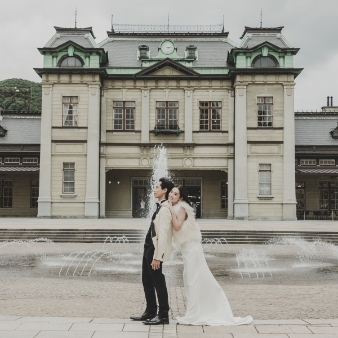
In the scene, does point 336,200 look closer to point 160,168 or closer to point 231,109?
point 231,109

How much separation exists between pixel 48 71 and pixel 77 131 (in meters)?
4.28

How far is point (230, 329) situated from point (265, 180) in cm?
2783

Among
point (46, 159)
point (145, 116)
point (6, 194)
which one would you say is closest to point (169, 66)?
point (145, 116)

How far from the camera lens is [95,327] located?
6.59 m

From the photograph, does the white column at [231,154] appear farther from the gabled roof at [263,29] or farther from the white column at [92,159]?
the white column at [92,159]

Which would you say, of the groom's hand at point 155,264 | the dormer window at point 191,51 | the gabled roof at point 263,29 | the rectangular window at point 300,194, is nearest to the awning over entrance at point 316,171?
the rectangular window at point 300,194

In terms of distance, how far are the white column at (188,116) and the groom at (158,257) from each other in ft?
89.4

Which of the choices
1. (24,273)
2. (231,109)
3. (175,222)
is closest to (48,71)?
(231,109)

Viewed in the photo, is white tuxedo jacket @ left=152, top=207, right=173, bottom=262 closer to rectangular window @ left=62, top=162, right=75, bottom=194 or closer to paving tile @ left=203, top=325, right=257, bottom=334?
paving tile @ left=203, top=325, right=257, bottom=334

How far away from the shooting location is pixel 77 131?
3403 cm

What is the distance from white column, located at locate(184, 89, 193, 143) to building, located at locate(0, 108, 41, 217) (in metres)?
10.3

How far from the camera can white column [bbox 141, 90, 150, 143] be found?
34531 millimetres

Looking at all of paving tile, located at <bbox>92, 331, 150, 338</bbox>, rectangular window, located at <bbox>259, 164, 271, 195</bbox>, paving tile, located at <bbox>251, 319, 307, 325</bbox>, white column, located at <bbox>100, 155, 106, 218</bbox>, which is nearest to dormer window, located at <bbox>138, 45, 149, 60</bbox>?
white column, located at <bbox>100, 155, 106, 218</bbox>

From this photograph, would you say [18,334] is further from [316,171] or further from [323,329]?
[316,171]
